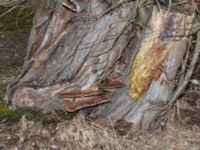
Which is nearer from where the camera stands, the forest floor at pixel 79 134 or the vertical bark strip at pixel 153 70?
the vertical bark strip at pixel 153 70

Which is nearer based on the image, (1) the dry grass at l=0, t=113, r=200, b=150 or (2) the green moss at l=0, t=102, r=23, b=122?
(1) the dry grass at l=0, t=113, r=200, b=150

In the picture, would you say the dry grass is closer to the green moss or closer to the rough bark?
the green moss

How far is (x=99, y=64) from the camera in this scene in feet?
12.8

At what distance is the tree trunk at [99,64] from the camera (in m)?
3.72

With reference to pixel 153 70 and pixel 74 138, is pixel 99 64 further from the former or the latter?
pixel 74 138

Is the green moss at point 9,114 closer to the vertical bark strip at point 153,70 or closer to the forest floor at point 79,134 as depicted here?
the forest floor at point 79,134

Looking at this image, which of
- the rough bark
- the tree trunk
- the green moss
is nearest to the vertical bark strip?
the tree trunk

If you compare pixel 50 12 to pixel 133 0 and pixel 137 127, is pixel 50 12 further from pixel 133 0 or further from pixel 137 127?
pixel 137 127

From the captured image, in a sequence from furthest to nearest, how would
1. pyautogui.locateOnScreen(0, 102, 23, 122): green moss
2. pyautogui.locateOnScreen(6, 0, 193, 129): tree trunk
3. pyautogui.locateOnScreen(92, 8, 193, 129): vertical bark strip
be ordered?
pyautogui.locateOnScreen(0, 102, 23, 122): green moss < pyautogui.locateOnScreen(6, 0, 193, 129): tree trunk < pyautogui.locateOnScreen(92, 8, 193, 129): vertical bark strip

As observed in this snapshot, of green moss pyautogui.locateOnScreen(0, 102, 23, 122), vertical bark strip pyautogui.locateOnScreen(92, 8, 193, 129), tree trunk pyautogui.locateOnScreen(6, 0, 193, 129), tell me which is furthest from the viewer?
green moss pyautogui.locateOnScreen(0, 102, 23, 122)

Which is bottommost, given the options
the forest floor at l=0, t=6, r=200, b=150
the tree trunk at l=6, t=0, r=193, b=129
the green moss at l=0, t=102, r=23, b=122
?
the forest floor at l=0, t=6, r=200, b=150

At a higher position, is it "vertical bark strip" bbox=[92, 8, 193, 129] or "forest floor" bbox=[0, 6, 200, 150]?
"vertical bark strip" bbox=[92, 8, 193, 129]

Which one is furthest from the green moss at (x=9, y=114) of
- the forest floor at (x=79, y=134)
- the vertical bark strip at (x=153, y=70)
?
the vertical bark strip at (x=153, y=70)

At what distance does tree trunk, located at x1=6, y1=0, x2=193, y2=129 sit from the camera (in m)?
3.72
